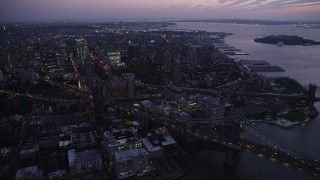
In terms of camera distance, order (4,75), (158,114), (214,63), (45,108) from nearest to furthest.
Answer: (158,114) < (45,108) < (4,75) < (214,63)

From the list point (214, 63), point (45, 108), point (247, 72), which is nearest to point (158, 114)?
point (45, 108)

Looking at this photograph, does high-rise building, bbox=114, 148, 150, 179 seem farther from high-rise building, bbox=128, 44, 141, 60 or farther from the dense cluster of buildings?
high-rise building, bbox=128, 44, 141, 60

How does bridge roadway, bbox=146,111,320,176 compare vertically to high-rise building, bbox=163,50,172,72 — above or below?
below

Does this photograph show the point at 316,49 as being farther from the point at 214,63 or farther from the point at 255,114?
the point at 255,114

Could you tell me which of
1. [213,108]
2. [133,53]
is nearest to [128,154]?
[213,108]

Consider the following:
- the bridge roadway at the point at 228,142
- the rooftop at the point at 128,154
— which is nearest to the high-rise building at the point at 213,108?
the bridge roadway at the point at 228,142

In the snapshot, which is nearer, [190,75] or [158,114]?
[158,114]

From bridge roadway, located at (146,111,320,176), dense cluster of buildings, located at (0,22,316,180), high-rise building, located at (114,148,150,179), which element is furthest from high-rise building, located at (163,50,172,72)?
high-rise building, located at (114,148,150,179)

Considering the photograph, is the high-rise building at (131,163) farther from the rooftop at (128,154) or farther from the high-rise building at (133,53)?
the high-rise building at (133,53)
